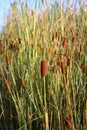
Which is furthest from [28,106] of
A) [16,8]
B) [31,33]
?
[16,8]

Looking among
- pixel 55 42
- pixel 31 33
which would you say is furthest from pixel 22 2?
pixel 55 42

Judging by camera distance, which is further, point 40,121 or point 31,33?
point 31,33

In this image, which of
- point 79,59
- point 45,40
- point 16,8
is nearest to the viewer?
point 79,59

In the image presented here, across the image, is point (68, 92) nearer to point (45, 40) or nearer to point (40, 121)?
point (40, 121)

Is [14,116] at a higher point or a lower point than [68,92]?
lower

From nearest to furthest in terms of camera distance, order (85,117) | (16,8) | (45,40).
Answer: (85,117), (45,40), (16,8)

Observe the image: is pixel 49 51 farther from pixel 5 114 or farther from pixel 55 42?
pixel 5 114

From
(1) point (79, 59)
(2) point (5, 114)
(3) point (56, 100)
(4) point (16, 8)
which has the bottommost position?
(2) point (5, 114)

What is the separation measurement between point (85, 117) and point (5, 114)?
0.54 meters

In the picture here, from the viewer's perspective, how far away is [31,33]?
2.22 meters

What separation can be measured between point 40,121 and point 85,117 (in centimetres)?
26

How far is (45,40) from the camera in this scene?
6.94 ft

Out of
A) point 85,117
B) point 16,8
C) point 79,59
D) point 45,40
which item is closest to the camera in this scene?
point 85,117

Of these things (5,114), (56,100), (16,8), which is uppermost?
(16,8)
